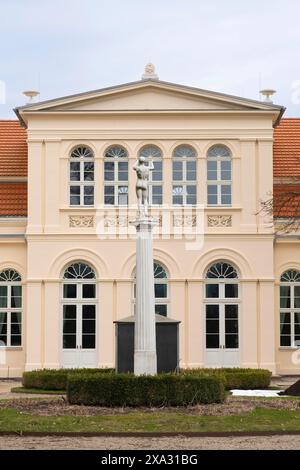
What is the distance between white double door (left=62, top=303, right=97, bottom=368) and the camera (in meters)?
39.4

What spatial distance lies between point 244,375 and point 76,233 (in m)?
8.45

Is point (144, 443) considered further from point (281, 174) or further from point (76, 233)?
point (281, 174)

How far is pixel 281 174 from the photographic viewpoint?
140 ft

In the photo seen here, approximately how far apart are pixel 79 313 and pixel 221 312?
15.5ft

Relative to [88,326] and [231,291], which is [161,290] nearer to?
[231,291]

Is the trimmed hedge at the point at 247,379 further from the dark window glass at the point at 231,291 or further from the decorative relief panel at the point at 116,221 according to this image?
the decorative relief panel at the point at 116,221

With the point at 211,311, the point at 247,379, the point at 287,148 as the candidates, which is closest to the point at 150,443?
the point at 247,379

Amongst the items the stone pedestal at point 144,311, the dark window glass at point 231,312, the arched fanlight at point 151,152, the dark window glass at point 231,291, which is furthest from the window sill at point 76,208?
the stone pedestal at point 144,311

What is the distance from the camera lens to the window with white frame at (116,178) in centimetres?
4019

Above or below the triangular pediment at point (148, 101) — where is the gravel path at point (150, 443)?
below

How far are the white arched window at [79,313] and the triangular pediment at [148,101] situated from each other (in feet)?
18.9

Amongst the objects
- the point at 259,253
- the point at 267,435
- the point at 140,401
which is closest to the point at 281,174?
the point at 259,253
